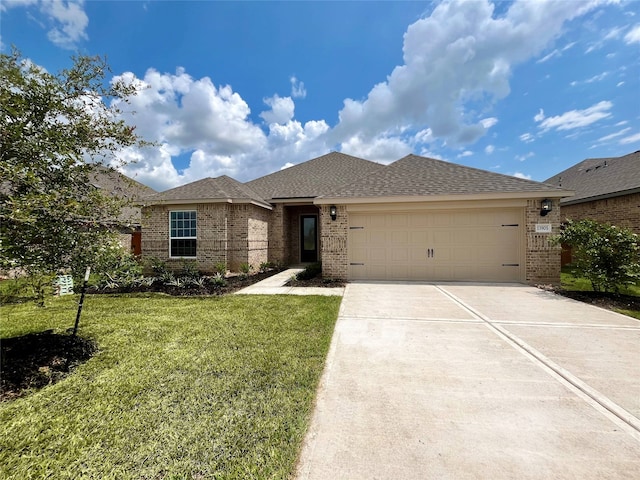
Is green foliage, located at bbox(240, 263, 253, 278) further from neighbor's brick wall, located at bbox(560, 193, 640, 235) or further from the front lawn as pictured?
neighbor's brick wall, located at bbox(560, 193, 640, 235)

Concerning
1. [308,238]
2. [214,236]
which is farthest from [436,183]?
[214,236]

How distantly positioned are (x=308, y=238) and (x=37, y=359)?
11099mm

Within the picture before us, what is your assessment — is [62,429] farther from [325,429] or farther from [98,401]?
[325,429]

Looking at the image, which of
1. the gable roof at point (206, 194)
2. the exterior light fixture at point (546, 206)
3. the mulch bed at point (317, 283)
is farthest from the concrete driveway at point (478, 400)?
the gable roof at point (206, 194)

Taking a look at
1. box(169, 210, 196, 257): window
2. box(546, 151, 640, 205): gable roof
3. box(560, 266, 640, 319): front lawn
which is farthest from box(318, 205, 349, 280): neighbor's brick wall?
box(546, 151, 640, 205): gable roof

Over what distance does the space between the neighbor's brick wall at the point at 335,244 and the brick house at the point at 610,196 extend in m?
7.99

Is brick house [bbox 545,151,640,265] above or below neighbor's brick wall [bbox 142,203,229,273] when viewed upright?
above

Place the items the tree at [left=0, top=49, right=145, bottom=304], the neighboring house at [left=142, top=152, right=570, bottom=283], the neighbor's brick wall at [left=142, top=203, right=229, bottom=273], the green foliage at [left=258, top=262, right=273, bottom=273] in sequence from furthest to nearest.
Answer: the green foliage at [left=258, top=262, right=273, bottom=273] < the neighbor's brick wall at [left=142, top=203, right=229, bottom=273] < the neighboring house at [left=142, top=152, right=570, bottom=283] < the tree at [left=0, top=49, right=145, bottom=304]

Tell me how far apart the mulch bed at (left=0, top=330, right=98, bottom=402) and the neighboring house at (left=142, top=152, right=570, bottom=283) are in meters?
3.62

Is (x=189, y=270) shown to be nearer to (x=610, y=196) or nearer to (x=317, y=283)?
(x=317, y=283)

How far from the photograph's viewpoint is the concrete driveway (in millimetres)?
1897

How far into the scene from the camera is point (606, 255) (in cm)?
685

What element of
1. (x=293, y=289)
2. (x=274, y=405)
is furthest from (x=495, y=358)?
(x=293, y=289)

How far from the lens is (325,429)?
A: 87.4 inches
